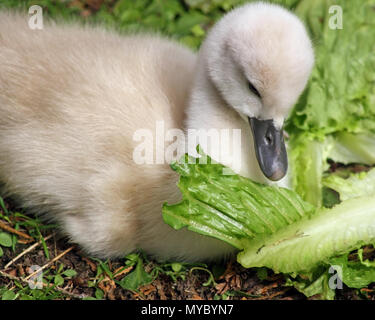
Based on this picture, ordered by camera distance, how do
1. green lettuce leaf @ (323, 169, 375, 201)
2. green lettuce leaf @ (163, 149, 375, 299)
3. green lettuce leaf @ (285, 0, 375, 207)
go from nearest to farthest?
1. green lettuce leaf @ (163, 149, 375, 299)
2. green lettuce leaf @ (323, 169, 375, 201)
3. green lettuce leaf @ (285, 0, 375, 207)

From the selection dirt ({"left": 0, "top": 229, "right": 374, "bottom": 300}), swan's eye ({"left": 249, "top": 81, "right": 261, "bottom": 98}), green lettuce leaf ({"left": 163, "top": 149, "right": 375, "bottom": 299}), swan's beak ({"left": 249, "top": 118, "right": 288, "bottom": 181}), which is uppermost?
swan's eye ({"left": 249, "top": 81, "right": 261, "bottom": 98})

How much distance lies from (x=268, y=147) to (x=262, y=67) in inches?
11.9

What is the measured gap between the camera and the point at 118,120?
7.66 ft

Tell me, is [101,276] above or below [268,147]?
below

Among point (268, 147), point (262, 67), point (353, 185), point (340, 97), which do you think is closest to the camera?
point (262, 67)

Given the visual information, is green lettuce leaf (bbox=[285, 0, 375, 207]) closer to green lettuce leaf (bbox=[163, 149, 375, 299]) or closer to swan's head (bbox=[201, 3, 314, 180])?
green lettuce leaf (bbox=[163, 149, 375, 299])

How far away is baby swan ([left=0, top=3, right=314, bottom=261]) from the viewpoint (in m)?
2.15

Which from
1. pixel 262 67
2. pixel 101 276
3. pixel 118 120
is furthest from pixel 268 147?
pixel 101 276

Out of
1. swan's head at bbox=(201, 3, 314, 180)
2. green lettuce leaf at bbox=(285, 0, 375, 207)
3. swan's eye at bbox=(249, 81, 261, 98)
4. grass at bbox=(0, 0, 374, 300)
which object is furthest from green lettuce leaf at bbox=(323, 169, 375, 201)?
swan's eye at bbox=(249, 81, 261, 98)

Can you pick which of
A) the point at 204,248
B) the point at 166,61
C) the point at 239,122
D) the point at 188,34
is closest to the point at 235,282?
the point at 204,248

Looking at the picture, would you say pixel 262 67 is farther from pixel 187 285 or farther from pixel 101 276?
pixel 101 276

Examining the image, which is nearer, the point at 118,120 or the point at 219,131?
the point at 219,131

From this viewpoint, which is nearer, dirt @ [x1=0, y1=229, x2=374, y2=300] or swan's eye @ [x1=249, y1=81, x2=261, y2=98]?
swan's eye @ [x1=249, y1=81, x2=261, y2=98]

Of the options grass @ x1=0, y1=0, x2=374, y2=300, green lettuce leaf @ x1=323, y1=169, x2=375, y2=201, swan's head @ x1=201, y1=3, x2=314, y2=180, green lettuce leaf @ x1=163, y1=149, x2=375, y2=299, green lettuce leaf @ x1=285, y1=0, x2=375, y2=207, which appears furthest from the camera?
green lettuce leaf @ x1=285, y1=0, x2=375, y2=207
